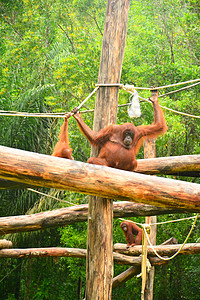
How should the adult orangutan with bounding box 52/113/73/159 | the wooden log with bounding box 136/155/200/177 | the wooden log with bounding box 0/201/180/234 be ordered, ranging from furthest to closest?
the wooden log with bounding box 0/201/180/234, the wooden log with bounding box 136/155/200/177, the adult orangutan with bounding box 52/113/73/159

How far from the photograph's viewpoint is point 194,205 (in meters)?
3.38

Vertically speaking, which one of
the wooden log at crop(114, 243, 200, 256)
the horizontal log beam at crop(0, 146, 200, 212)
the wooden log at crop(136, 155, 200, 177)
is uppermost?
the wooden log at crop(136, 155, 200, 177)

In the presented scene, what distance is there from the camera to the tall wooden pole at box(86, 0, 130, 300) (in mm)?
3529

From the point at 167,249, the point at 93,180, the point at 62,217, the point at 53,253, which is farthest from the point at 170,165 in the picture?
the point at 53,253

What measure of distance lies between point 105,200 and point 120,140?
76cm

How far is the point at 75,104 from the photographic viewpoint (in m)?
10.4

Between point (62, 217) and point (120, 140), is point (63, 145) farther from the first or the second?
point (62, 217)

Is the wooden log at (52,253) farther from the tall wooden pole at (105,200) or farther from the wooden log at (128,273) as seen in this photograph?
the tall wooden pole at (105,200)

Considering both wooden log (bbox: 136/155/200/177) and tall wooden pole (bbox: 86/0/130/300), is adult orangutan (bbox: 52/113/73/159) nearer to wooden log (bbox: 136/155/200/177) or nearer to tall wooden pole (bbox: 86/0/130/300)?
tall wooden pole (bbox: 86/0/130/300)

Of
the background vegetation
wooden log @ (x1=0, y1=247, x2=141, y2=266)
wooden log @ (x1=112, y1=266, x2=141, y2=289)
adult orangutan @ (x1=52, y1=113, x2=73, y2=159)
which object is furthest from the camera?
the background vegetation

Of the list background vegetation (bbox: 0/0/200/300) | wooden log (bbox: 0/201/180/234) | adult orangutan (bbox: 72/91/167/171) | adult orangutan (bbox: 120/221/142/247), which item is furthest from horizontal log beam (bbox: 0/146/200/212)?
background vegetation (bbox: 0/0/200/300)

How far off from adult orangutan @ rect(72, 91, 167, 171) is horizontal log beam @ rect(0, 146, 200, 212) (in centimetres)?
65

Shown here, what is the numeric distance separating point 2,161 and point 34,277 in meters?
8.90

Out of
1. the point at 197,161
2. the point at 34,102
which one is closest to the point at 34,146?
the point at 34,102
